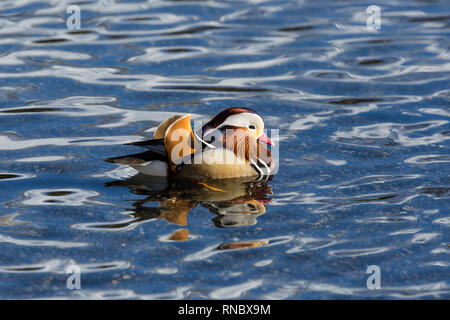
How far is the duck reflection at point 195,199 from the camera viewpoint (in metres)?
7.88

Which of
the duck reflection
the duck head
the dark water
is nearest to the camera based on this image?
the dark water

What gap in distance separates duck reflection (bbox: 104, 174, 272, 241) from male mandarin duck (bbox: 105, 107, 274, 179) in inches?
4.2

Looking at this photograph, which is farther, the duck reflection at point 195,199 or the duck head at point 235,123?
the duck head at point 235,123

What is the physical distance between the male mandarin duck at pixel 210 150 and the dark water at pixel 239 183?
0.64 ft

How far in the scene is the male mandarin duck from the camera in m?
8.45

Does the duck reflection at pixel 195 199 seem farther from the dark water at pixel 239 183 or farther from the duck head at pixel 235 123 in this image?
the duck head at pixel 235 123

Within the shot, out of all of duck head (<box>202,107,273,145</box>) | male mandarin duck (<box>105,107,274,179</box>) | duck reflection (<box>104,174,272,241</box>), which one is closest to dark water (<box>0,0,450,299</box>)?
duck reflection (<box>104,174,272,241</box>)

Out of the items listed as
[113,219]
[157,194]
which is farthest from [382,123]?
[113,219]

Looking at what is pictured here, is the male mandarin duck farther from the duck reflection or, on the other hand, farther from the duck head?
the duck reflection

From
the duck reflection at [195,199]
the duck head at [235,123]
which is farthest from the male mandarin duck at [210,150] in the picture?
the duck reflection at [195,199]

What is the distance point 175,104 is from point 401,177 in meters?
3.46

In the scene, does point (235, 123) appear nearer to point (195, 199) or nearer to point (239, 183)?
point (239, 183)

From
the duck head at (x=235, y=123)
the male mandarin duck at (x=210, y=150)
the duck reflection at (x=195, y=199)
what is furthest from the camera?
the duck head at (x=235, y=123)
